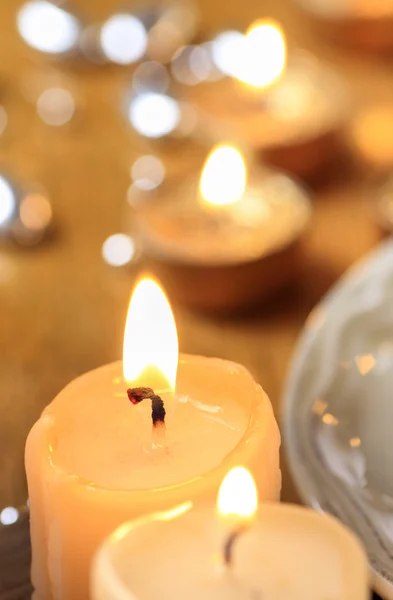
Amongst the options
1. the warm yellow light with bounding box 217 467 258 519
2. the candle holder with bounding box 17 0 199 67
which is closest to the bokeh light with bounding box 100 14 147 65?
the candle holder with bounding box 17 0 199 67

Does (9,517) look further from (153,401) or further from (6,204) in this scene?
(6,204)

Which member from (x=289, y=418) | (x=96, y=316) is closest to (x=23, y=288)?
(x=96, y=316)

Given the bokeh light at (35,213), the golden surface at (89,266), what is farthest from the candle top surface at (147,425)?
the bokeh light at (35,213)

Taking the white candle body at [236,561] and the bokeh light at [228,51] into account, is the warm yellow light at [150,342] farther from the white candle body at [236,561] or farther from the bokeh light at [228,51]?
the bokeh light at [228,51]

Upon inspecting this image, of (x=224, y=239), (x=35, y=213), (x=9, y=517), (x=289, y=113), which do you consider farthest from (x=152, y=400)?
(x=289, y=113)

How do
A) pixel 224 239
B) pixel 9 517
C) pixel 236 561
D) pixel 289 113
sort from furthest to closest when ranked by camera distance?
pixel 289 113
pixel 224 239
pixel 9 517
pixel 236 561
